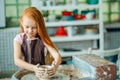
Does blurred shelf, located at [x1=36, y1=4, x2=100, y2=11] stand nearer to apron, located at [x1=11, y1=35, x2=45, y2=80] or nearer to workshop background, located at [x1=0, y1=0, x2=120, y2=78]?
workshop background, located at [x1=0, y1=0, x2=120, y2=78]

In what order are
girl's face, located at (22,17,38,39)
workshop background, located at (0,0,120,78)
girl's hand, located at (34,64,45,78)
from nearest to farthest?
girl's hand, located at (34,64,45,78) → girl's face, located at (22,17,38,39) → workshop background, located at (0,0,120,78)

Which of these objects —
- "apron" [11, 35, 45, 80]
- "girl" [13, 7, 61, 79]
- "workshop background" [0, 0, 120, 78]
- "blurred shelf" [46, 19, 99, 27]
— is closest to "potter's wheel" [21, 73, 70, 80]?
"girl" [13, 7, 61, 79]

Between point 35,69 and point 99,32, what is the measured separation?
6.42 ft

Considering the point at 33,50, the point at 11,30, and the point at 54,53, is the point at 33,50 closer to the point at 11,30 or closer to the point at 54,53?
the point at 54,53

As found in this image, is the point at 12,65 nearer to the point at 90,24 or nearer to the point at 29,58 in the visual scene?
the point at 90,24

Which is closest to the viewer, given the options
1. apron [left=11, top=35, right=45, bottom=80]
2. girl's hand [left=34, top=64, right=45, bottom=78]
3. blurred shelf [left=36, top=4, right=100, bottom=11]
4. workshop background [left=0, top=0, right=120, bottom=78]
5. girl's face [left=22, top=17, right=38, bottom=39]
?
girl's hand [left=34, top=64, right=45, bottom=78]

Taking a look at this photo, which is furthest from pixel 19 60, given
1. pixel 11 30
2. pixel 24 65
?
pixel 11 30

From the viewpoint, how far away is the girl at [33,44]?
1679 millimetres

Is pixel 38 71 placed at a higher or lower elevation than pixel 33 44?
lower

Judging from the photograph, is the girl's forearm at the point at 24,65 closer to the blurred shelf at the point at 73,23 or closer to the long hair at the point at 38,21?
the long hair at the point at 38,21

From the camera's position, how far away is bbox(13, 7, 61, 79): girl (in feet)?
5.51

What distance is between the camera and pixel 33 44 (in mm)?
1793

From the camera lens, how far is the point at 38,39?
1792mm

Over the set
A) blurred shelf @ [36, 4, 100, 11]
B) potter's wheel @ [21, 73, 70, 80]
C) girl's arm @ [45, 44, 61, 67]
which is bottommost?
potter's wheel @ [21, 73, 70, 80]
